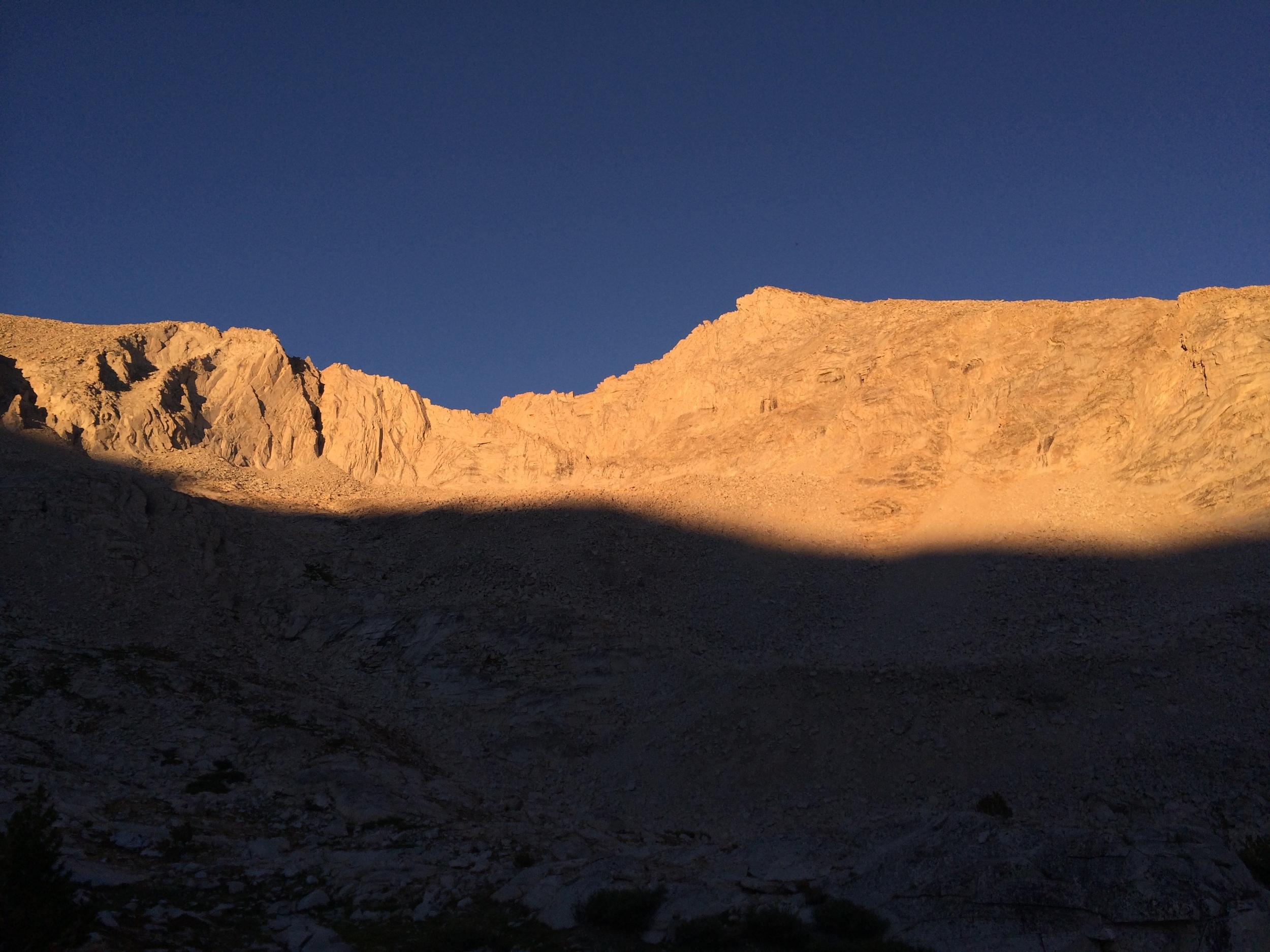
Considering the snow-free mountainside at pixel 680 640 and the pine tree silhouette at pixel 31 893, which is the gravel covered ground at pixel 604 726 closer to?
the snow-free mountainside at pixel 680 640

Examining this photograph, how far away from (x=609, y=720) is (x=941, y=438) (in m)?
25.3

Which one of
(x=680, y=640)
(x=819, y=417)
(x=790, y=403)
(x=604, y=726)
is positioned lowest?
(x=604, y=726)

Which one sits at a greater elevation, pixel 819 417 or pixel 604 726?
pixel 819 417

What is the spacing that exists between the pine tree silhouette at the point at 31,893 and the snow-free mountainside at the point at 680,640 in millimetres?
994

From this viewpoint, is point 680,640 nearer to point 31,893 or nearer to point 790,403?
point 31,893

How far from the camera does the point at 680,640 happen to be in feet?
96.3

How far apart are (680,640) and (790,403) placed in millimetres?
23168

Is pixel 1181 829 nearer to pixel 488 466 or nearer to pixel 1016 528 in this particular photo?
pixel 1016 528

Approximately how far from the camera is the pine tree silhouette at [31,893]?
9156 millimetres

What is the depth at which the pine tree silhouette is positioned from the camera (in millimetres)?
9156

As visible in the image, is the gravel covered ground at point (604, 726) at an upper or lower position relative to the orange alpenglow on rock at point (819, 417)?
lower

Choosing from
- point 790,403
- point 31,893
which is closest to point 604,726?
point 31,893

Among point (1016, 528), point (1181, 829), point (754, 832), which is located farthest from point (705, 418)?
point (1181, 829)

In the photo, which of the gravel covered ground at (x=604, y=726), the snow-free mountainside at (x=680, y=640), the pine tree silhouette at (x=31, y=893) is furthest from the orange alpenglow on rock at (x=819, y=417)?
the pine tree silhouette at (x=31, y=893)
